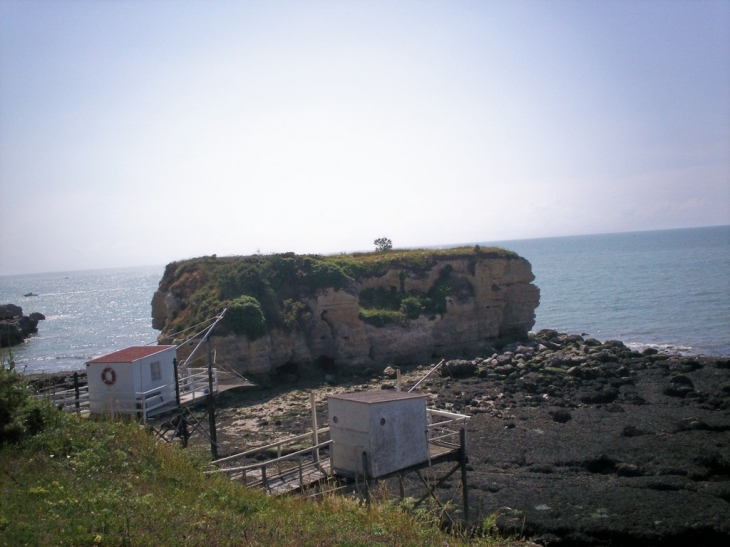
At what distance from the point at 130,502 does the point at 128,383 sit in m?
10.0

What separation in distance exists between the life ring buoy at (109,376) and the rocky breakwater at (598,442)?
12.1 m

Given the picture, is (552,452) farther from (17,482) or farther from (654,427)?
(17,482)

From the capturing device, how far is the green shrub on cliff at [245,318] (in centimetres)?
3847

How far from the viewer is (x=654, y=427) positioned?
26.8m

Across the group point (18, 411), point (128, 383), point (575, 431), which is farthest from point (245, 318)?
point (18, 411)

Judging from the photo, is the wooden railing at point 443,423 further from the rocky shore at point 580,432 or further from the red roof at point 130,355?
the red roof at point 130,355

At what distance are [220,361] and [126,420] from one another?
1825 cm

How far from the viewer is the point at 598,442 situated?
82.8 ft

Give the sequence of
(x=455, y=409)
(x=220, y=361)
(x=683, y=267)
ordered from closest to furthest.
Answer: (x=455, y=409) < (x=220, y=361) < (x=683, y=267)

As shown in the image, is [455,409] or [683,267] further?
[683,267]

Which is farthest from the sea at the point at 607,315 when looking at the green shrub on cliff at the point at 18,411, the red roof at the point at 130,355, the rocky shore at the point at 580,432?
the green shrub on cliff at the point at 18,411

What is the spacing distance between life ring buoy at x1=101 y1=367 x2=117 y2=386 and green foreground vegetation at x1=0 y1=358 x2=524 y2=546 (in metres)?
5.15

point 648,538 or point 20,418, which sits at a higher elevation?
point 20,418

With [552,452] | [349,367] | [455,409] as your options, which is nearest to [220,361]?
[349,367]
